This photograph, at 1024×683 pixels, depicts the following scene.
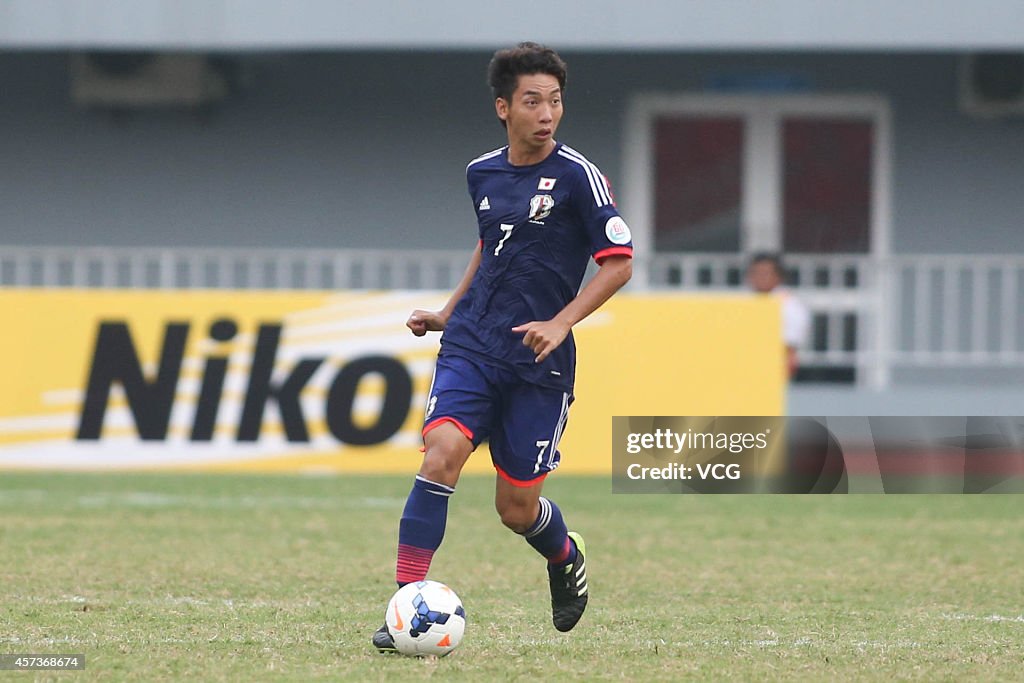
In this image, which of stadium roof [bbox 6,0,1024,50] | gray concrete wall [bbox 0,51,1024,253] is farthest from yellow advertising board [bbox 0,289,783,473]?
gray concrete wall [bbox 0,51,1024,253]

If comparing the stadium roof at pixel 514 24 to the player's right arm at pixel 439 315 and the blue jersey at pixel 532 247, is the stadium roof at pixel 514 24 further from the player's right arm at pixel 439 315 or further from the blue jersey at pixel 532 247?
the blue jersey at pixel 532 247

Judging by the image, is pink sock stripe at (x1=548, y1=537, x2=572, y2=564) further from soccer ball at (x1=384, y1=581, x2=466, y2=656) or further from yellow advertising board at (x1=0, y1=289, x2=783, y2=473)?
yellow advertising board at (x1=0, y1=289, x2=783, y2=473)

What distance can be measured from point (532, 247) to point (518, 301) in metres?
0.19

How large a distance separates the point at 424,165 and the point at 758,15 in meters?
3.62

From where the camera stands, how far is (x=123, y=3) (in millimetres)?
14469

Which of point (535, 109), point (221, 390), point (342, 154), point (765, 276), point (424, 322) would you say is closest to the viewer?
point (535, 109)

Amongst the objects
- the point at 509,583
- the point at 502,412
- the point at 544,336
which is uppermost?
the point at 544,336

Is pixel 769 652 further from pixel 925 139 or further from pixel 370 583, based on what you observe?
pixel 925 139

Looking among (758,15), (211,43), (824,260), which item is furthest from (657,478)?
(211,43)

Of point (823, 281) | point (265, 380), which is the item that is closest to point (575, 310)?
point (265, 380)

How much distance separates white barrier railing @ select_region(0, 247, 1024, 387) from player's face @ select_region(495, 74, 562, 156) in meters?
8.32

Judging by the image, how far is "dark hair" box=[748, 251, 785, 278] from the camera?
13570 mm

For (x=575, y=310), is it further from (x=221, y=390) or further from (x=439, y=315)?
(x=221, y=390)

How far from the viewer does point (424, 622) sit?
536cm
